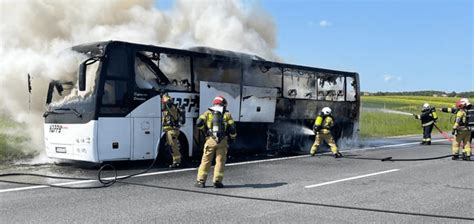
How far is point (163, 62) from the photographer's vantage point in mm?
10734

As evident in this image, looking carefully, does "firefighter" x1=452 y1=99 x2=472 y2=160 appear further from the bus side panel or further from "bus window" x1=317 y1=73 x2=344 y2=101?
the bus side panel

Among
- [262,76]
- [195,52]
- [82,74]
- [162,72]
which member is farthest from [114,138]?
[262,76]

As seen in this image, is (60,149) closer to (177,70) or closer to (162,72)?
(162,72)

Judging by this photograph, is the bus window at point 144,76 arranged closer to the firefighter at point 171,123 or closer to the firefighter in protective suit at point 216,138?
the firefighter at point 171,123

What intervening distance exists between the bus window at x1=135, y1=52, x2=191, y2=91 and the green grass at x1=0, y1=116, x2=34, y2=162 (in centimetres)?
408

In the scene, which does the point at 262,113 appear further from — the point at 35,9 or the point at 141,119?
the point at 35,9

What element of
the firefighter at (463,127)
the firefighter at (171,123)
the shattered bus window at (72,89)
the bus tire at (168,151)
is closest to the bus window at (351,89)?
the firefighter at (463,127)

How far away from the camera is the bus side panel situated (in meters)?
9.48

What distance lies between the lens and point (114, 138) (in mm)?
→ 9688

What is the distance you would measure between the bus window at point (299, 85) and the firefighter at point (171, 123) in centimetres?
445

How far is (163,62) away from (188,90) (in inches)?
34.1

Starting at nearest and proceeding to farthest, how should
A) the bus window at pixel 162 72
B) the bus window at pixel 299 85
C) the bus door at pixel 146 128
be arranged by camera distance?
the bus door at pixel 146 128, the bus window at pixel 162 72, the bus window at pixel 299 85

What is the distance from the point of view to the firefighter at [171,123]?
10.2 meters

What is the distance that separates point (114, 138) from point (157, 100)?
127 centimetres
